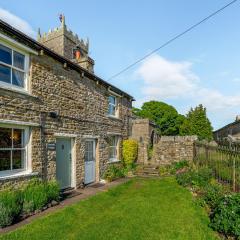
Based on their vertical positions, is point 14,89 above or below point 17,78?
below

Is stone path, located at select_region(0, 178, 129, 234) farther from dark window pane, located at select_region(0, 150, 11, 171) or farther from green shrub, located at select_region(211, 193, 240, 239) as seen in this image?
green shrub, located at select_region(211, 193, 240, 239)

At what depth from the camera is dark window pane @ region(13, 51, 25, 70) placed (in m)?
8.40

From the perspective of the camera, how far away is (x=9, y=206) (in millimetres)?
6930

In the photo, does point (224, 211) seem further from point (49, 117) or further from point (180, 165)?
point (180, 165)

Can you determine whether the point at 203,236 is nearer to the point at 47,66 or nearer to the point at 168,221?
the point at 168,221

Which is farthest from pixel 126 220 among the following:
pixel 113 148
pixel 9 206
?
pixel 113 148

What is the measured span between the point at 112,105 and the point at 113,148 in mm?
3014

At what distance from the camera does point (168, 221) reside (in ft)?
23.1

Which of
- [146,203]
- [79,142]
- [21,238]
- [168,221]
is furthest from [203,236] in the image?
[79,142]

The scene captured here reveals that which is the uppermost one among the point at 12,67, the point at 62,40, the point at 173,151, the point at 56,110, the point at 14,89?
the point at 62,40

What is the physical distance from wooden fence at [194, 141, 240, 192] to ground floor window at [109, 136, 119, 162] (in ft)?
19.7

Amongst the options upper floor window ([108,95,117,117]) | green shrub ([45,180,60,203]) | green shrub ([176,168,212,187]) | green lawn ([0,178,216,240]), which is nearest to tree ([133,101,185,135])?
upper floor window ([108,95,117,117])

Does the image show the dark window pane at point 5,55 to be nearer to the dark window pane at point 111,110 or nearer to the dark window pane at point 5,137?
the dark window pane at point 5,137

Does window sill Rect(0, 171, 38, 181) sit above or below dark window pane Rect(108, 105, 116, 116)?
below
